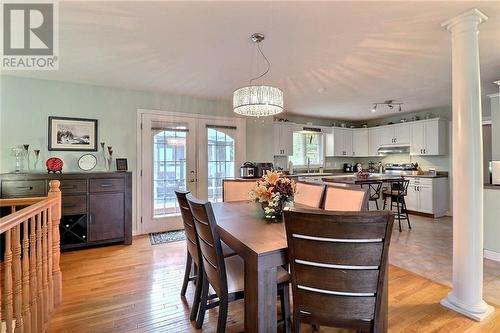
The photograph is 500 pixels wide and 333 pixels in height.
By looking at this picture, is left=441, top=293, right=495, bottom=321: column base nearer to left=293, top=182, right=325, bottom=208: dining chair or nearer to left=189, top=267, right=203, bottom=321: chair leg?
left=293, top=182, right=325, bottom=208: dining chair

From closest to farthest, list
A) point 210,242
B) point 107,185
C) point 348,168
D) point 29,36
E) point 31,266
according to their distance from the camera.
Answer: point 210,242 → point 31,266 → point 29,36 → point 107,185 → point 348,168

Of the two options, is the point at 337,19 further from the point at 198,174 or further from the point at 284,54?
the point at 198,174

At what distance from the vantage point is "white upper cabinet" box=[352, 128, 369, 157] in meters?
6.79

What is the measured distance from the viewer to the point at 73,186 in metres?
3.30

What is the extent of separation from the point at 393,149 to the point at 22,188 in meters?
6.95

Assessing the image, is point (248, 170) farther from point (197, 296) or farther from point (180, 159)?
point (197, 296)

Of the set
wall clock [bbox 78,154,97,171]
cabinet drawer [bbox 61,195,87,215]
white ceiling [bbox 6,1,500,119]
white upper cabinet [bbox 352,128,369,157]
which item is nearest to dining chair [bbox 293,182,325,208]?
white ceiling [bbox 6,1,500,119]

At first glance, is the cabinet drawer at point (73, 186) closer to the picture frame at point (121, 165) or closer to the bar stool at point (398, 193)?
the picture frame at point (121, 165)

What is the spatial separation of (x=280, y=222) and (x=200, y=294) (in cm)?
84

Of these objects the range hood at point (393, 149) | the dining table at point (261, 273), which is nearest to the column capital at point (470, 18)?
the dining table at point (261, 273)

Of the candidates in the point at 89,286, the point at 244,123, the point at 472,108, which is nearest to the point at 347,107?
the point at 244,123

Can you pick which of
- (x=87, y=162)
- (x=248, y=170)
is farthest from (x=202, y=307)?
(x=87, y=162)

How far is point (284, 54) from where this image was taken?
2.66m

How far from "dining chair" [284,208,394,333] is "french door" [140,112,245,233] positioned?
3.41m
